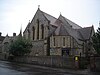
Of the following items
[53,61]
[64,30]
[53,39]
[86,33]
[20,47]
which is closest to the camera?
[53,61]

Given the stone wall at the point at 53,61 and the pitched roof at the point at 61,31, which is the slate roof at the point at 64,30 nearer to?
the pitched roof at the point at 61,31

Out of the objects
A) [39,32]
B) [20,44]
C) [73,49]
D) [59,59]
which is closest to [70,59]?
[59,59]

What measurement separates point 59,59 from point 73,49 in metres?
9.69

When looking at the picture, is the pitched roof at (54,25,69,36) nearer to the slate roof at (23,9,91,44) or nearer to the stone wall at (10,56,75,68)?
the slate roof at (23,9,91,44)

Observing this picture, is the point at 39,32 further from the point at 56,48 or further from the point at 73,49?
the point at 73,49

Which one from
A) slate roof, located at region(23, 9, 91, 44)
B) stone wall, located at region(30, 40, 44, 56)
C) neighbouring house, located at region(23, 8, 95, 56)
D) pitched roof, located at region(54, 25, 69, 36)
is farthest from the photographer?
stone wall, located at region(30, 40, 44, 56)

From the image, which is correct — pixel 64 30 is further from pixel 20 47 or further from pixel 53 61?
pixel 20 47

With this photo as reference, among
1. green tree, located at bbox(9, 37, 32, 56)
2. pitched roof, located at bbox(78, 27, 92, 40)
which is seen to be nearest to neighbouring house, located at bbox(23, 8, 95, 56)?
pitched roof, located at bbox(78, 27, 92, 40)

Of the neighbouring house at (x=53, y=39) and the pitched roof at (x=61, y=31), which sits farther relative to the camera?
the pitched roof at (x=61, y=31)

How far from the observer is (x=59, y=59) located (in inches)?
1150

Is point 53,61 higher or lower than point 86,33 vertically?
lower

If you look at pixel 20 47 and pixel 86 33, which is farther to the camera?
pixel 86 33

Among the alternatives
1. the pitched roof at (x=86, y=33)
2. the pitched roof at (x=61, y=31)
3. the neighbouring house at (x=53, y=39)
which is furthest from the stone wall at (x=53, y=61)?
the pitched roof at (x=86, y=33)

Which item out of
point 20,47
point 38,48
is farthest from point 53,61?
point 38,48
